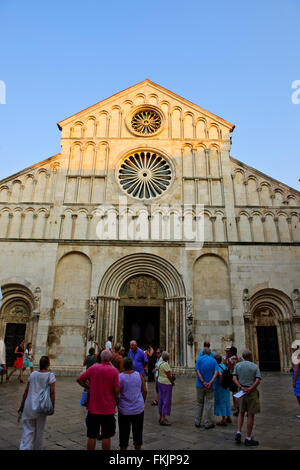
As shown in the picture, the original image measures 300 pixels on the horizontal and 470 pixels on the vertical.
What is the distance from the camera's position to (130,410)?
4.30 metres

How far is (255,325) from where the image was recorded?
16.0 m

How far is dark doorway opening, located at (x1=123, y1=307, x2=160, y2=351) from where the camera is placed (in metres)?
16.6

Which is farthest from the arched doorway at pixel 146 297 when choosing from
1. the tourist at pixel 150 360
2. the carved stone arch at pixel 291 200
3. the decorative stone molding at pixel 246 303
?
the carved stone arch at pixel 291 200

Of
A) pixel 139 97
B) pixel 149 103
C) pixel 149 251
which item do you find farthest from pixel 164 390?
pixel 139 97

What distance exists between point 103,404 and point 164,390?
3.01m

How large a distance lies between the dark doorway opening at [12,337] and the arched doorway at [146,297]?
4.20 metres

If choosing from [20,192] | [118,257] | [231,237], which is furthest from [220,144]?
[20,192]

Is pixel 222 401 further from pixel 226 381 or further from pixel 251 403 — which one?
pixel 251 403

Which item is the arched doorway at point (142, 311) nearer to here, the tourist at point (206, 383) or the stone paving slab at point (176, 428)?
the stone paving slab at point (176, 428)

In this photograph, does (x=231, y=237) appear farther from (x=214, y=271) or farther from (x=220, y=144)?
(x=220, y=144)

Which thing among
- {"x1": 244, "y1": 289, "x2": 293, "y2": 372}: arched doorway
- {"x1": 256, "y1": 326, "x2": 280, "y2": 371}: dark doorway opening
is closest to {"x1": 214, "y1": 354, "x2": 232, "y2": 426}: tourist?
{"x1": 244, "y1": 289, "x2": 293, "y2": 372}: arched doorway

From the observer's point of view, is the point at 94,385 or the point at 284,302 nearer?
the point at 94,385

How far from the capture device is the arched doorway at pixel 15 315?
623 inches

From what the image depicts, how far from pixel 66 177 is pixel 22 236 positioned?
4.32m
